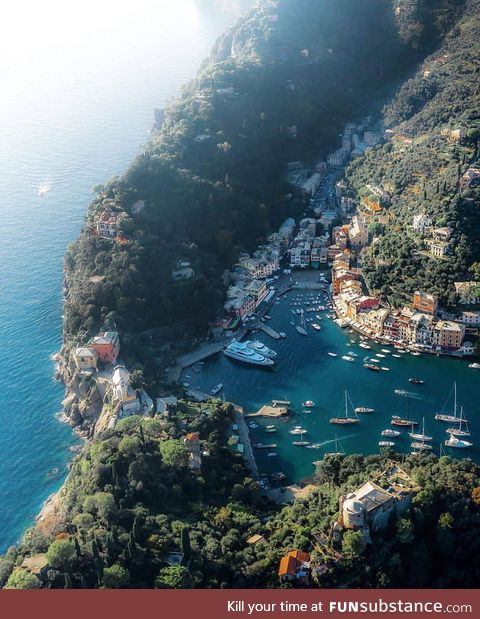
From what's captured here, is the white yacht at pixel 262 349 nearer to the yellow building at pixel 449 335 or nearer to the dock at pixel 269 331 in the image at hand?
the dock at pixel 269 331

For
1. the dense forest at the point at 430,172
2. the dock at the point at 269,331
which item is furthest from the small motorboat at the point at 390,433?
the dense forest at the point at 430,172

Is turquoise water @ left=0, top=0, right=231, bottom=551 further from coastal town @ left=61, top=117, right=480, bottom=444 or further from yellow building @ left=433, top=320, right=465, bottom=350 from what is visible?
yellow building @ left=433, top=320, right=465, bottom=350

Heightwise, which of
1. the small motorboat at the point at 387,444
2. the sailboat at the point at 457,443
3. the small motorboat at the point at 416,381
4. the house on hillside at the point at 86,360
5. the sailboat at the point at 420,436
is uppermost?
the house on hillside at the point at 86,360

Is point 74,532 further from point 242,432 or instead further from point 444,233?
point 444,233

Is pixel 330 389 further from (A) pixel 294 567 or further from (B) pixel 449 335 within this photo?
(A) pixel 294 567

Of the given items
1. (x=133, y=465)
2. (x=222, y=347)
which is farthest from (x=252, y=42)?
(x=133, y=465)

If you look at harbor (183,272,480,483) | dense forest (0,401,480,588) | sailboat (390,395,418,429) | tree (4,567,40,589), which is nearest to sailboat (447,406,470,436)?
harbor (183,272,480,483)
